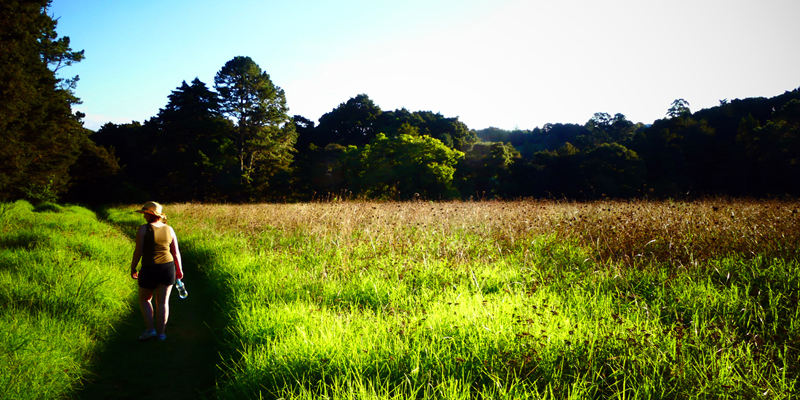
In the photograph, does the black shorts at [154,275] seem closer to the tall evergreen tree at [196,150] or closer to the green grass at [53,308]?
the green grass at [53,308]

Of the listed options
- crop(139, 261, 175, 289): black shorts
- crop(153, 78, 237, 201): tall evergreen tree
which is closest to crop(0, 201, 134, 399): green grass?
crop(139, 261, 175, 289): black shorts

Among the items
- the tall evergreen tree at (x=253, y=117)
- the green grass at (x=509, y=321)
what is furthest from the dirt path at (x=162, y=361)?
the tall evergreen tree at (x=253, y=117)

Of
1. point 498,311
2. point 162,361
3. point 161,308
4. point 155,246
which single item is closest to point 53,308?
point 161,308

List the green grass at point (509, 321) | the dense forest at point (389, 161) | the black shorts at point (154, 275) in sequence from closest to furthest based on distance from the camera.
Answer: the green grass at point (509, 321) → the black shorts at point (154, 275) → the dense forest at point (389, 161)

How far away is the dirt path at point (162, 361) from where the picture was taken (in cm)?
321

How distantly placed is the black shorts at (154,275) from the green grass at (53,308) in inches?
29.2

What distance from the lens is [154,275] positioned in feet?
14.2

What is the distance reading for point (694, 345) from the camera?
2.54 metres

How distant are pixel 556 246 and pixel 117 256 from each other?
882 centimetres

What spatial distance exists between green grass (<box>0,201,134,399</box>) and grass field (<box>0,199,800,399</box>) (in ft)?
0.14

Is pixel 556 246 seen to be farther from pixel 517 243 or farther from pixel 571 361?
pixel 571 361

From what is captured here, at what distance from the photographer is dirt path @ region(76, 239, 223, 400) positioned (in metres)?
3.21

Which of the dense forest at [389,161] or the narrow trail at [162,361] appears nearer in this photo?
the narrow trail at [162,361]

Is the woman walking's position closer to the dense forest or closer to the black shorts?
the black shorts
